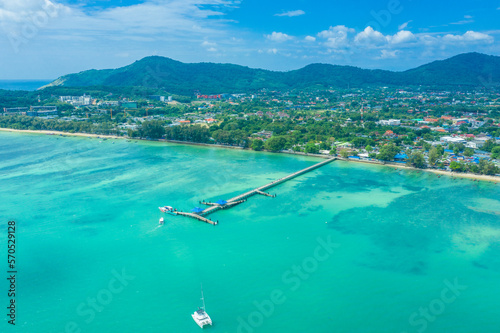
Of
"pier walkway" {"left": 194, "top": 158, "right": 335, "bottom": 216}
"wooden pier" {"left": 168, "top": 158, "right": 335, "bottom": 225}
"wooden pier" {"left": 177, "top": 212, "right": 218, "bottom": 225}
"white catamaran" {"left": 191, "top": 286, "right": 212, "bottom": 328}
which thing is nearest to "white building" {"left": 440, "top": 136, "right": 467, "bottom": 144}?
"pier walkway" {"left": 194, "top": 158, "right": 335, "bottom": 216}

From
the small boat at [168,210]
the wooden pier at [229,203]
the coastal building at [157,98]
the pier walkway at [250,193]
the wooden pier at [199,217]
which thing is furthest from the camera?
the coastal building at [157,98]

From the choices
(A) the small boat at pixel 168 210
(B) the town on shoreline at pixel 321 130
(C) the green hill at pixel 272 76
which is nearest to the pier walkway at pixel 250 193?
(A) the small boat at pixel 168 210

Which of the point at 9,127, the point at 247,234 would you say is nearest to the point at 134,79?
the point at 9,127

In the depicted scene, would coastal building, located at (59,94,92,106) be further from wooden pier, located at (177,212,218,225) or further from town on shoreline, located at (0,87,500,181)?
wooden pier, located at (177,212,218,225)

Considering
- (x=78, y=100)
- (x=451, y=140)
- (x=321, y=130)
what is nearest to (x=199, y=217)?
(x=321, y=130)

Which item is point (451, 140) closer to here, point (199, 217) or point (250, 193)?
point (250, 193)

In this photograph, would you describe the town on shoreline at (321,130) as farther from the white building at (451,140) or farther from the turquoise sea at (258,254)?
the turquoise sea at (258,254)

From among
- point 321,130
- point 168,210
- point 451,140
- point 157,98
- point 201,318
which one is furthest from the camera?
point 157,98
